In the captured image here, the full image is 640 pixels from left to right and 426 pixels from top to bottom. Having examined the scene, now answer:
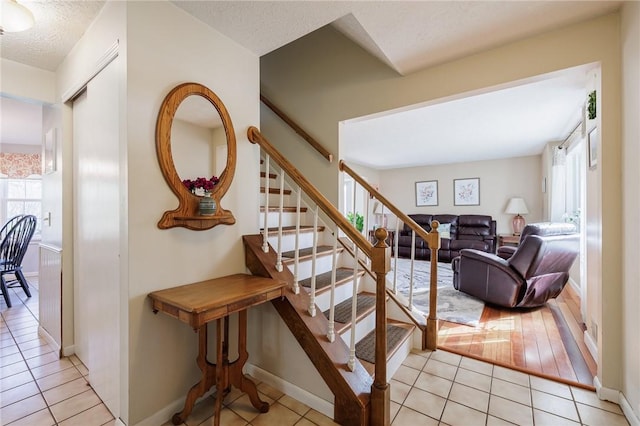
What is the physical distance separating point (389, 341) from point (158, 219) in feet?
5.71

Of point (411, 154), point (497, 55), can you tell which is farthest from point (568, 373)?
point (411, 154)

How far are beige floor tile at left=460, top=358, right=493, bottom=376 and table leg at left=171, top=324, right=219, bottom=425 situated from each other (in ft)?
5.77

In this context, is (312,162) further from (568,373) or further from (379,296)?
(568,373)

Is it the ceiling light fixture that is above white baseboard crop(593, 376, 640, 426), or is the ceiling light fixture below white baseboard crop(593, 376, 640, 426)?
above

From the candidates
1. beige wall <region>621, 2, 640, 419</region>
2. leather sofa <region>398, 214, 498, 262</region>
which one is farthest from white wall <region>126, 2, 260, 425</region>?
leather sofa <region>398, 214, 498, 262</region>

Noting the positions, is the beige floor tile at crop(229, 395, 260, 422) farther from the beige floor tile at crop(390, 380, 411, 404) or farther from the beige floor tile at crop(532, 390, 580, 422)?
the beige floor tile at crop(532, 390, 580, 422)

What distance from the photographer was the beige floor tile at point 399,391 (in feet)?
5.41

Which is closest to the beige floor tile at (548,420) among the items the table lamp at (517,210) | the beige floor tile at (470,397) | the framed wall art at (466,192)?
the beige floor tile at (470,397)

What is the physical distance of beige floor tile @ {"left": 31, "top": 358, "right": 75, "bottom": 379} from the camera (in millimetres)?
1897

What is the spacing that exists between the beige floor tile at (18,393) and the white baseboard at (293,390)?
4.34ft

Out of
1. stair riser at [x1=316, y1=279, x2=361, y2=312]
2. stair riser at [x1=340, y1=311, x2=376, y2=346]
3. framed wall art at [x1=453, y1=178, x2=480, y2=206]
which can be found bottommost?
stair riser at [x1=340, y1=311, x2=376, y2=346]

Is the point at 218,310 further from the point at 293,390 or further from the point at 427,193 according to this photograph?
the point at 427,193

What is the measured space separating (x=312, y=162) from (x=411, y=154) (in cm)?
368

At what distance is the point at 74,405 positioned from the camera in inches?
62.7
